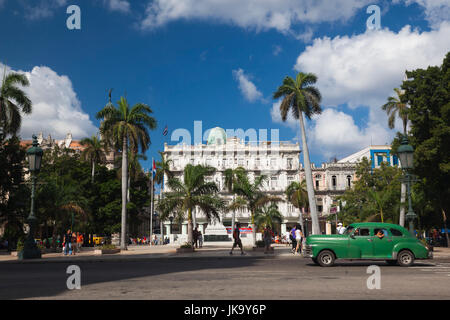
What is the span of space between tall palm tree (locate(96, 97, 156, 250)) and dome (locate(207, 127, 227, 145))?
44240 mm

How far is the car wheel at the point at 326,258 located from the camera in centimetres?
1478

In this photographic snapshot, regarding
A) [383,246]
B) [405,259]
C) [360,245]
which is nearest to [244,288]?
[360,245]

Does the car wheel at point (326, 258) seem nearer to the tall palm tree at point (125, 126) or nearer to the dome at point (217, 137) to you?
the tall palm tree at point (125, 126)

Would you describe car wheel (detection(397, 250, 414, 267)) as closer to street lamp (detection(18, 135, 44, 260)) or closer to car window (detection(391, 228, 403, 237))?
car window (detection(391, 228, 403, 237))

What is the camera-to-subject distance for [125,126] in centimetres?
3297

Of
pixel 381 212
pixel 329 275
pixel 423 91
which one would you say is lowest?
pixel 329 275

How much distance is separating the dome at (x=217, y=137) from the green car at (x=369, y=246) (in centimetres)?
6347

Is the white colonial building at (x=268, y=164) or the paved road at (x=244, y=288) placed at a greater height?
the white colonial building at (x=268, y=164)

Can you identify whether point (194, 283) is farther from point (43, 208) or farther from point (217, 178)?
point (217, 178)

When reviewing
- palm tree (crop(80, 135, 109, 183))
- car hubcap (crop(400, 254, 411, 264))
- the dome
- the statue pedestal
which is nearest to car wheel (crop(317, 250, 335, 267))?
car hubcap (crop(400, 254, 411, 264))

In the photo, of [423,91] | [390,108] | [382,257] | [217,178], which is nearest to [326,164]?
[217,178]

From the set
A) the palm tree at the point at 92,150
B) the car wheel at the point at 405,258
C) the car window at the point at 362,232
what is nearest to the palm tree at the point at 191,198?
the car window at the point at 362,232
